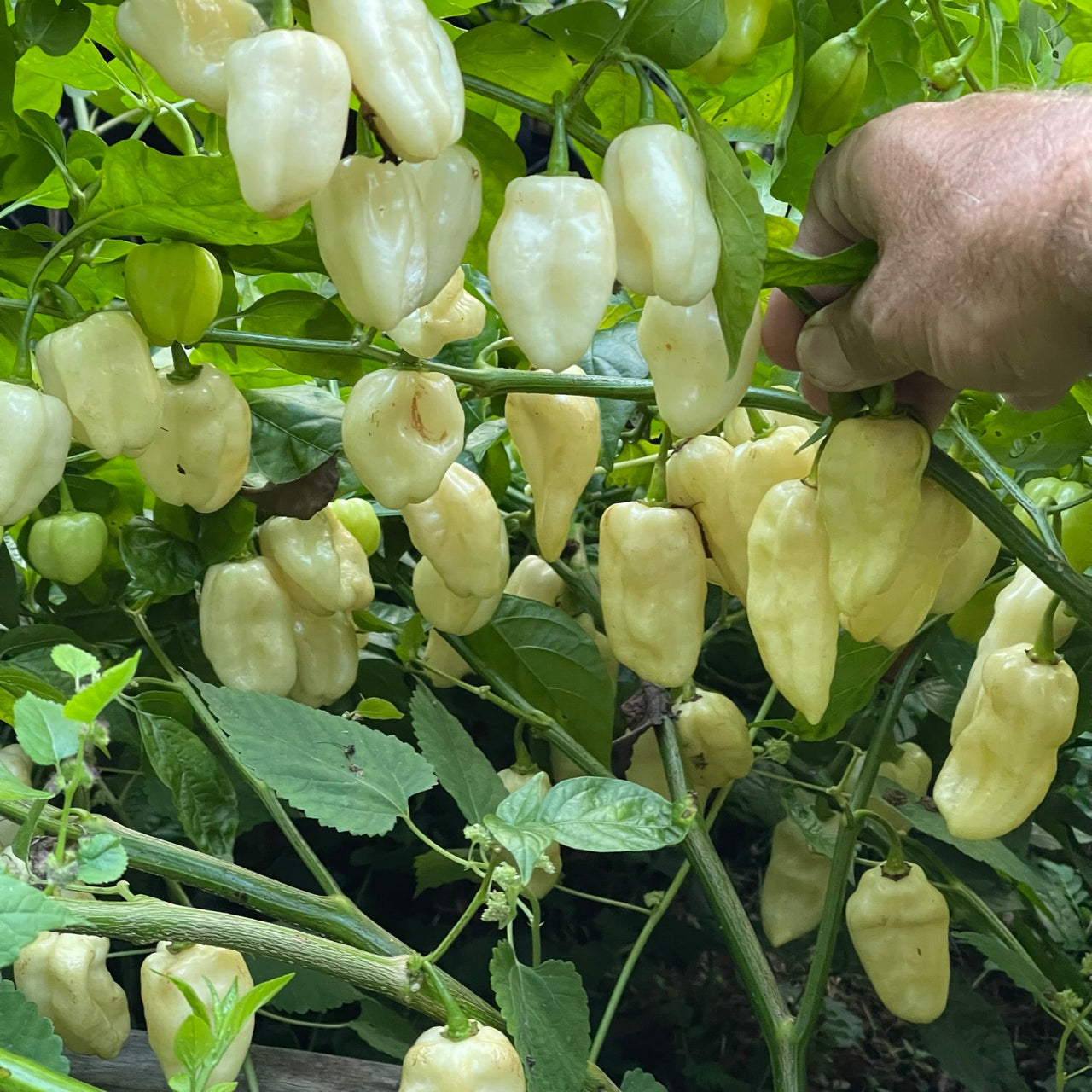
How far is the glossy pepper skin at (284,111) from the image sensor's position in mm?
375

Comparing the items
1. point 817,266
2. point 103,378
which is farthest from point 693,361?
point 103,378

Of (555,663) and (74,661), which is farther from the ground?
(74,661)

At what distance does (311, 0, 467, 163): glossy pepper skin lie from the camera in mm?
387

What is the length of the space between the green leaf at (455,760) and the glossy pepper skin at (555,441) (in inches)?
5.8

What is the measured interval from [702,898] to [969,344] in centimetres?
77

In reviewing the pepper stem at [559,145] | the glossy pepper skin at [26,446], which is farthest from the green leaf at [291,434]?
the pepper stem at [559,145]

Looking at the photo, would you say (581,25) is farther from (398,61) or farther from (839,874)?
(839,874)

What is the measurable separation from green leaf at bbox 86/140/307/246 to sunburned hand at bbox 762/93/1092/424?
0.86ft

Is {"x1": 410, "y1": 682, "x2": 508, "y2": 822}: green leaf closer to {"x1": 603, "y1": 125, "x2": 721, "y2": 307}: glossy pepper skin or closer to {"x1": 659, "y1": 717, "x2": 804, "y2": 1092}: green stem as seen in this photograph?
{"x1": 659, "y1": 717, "x2": 804, "y2": 1092}: green stem

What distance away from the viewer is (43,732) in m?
0.38

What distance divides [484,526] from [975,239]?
1.12 feet

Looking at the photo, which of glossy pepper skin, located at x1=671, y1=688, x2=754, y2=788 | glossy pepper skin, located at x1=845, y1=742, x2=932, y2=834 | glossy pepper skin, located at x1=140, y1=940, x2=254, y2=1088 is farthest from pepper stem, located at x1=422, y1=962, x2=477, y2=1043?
glossy pepper skin, located at x1=845, y1=742, x2=932, y2=834

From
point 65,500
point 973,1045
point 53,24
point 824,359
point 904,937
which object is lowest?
point 973,1045

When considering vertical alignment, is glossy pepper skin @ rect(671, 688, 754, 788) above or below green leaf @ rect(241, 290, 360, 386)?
below
